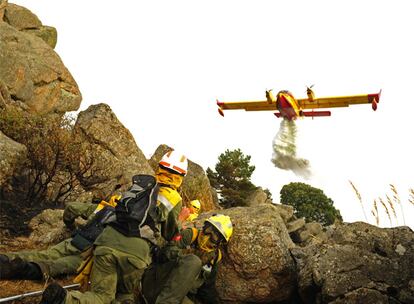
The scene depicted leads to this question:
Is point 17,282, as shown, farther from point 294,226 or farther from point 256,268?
point 294,226

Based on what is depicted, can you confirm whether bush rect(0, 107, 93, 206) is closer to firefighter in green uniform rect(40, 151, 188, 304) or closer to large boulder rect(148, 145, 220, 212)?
large boulder rect(148, 145, 220, 212)

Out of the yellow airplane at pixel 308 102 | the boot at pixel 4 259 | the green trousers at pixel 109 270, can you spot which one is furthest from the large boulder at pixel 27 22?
the green trousers at pixel 109 270

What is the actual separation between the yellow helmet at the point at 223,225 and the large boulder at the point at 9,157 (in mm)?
5837

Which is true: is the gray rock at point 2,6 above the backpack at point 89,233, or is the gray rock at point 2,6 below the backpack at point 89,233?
above

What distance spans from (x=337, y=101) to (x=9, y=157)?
73.6 feet

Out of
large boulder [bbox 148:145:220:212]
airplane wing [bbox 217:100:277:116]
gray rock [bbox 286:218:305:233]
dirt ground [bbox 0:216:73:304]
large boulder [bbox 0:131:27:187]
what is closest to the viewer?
dirt ground [bbox 0:216:73:304]

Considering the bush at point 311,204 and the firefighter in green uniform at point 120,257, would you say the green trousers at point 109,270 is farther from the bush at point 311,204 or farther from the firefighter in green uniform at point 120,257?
the bush at point 311,204

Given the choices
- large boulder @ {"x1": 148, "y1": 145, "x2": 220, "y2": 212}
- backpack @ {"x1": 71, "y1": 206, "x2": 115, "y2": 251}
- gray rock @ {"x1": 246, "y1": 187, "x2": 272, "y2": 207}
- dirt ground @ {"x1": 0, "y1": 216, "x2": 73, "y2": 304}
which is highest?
gray rock @ {"x1": 246, "y1": 187, "x2": 272, "y2": 207}

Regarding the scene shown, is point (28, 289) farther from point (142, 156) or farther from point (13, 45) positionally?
point (13, 45)

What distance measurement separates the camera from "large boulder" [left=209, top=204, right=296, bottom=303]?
7.45 meters

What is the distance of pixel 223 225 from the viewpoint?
7.24m

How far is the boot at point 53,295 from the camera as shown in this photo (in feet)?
15.1

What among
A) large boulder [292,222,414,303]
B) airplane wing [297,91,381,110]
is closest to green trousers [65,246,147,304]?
large boulder [292,222,414,303]

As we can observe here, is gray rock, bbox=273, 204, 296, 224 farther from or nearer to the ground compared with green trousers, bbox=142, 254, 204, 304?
farther from the ground
